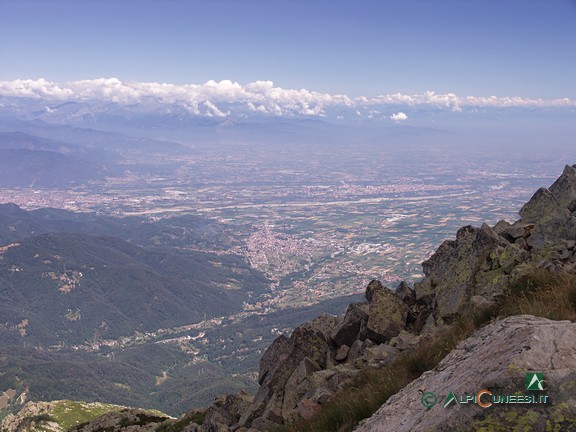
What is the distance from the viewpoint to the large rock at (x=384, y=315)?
72.5 feet

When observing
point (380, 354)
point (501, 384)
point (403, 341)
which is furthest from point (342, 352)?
point (501, 384)

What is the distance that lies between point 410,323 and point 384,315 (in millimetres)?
1486

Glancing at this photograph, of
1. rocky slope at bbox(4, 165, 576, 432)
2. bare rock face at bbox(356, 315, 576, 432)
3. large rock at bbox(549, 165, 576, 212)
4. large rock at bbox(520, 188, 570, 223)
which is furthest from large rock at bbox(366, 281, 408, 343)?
bare rock face at bbox(356, 315, 576, 432)

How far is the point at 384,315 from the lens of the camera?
22.9m

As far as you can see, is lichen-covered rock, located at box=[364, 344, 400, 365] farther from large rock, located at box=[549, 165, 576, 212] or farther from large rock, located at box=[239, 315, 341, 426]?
large rock, located at box=[549, 165, 576, 212]

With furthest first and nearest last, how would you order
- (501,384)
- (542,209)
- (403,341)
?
1. (542,209)
2. (403,341)
3. (501,384)

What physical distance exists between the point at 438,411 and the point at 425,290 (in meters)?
17.4

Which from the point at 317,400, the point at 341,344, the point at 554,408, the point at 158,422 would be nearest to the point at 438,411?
the point at 554,408

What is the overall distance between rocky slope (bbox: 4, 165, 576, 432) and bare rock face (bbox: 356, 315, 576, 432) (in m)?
0.10

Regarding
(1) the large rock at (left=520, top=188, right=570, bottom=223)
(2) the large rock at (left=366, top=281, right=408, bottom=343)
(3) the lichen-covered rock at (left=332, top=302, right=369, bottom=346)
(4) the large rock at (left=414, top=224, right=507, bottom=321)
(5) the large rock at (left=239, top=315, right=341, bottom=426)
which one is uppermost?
(1) the large rock at (left=520, top=188, right=570, bottom=223)

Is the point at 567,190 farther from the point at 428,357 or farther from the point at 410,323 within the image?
the point at 428,357

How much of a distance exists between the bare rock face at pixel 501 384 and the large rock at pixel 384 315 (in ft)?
41.4

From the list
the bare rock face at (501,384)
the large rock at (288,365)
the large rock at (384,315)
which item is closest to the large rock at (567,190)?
the large rock at (384,315)

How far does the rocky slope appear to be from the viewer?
14.2m
